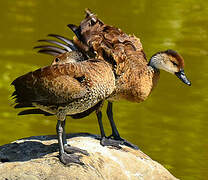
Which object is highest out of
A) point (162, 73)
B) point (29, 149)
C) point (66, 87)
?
point (162, 73)

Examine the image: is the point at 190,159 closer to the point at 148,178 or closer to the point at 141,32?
the point at 148,178

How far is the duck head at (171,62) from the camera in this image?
11.1 metres

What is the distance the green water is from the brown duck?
139 inches

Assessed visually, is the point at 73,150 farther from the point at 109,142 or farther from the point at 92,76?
the point at 92,76

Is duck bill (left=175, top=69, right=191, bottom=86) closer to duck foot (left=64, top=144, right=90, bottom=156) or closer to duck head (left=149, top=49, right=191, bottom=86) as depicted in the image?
duck head (left=149, top=49, right=191, bottom=86)

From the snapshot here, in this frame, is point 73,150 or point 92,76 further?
point 73,150

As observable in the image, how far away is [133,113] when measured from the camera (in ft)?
53.1

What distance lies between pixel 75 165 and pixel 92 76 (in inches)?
45.2

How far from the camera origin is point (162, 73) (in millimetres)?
17828

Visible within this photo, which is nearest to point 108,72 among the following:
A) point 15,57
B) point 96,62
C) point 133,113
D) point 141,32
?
point 96,62

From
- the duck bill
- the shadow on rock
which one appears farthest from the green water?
the shadow on rock

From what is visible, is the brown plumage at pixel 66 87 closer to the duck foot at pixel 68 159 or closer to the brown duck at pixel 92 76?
the brown duck at pixel 92 76

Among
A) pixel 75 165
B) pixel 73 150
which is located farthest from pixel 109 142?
pixel 75 165

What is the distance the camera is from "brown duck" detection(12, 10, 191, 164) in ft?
31.6
